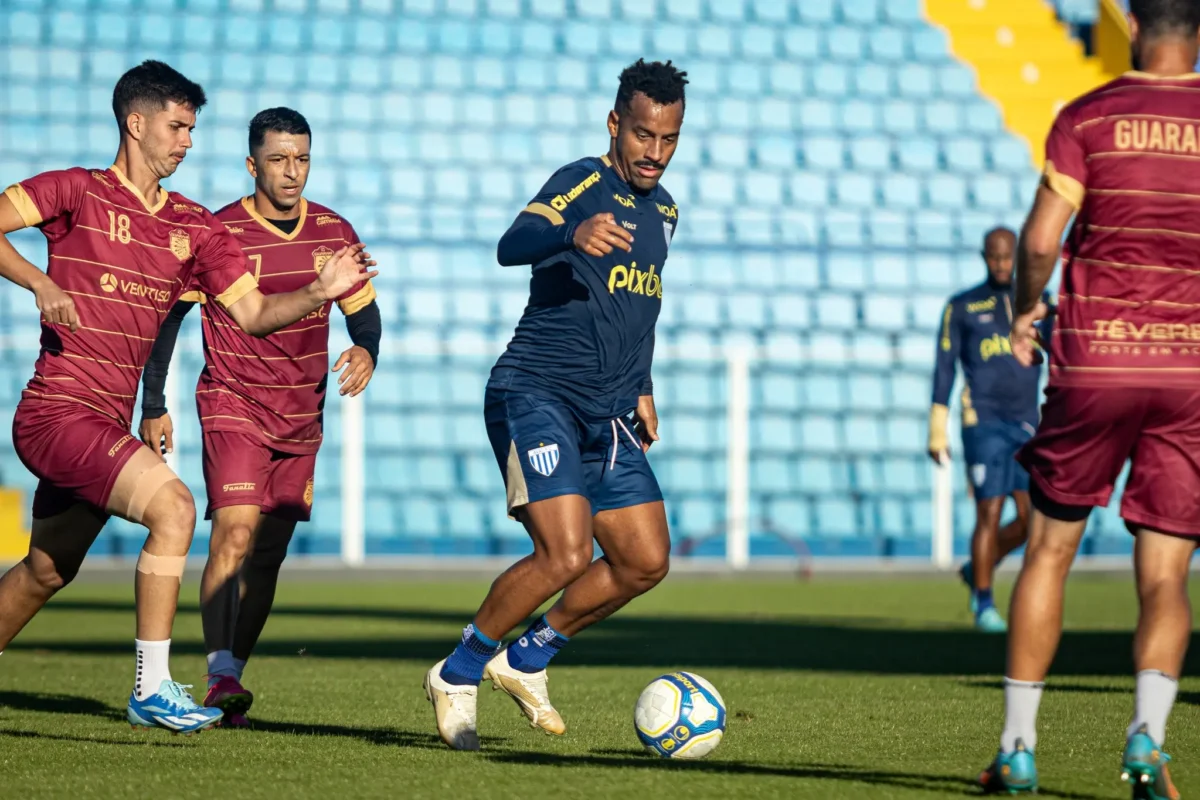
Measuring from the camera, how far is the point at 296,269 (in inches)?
265

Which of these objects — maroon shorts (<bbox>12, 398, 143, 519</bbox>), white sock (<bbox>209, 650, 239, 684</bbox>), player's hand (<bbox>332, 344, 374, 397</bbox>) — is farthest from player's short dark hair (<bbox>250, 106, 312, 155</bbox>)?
white sock (<bbox>209, 650, 239, 684</bbox>)

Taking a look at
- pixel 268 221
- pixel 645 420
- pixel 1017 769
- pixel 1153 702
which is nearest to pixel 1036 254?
pixel 1153 702

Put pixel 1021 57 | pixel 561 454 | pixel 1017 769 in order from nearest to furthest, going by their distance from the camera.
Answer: pixel 1017 769
pixel 561 454
pixel 1021 57

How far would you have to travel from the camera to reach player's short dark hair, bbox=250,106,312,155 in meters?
6.63

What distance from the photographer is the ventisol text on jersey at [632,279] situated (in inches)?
225

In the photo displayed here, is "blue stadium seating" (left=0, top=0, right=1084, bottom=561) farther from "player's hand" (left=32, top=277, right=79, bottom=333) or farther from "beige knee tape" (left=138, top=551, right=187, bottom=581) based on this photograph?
"player's hand" (left=32, top=277, right=79, bottom=333)

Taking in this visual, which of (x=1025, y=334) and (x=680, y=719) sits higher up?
(x=1025, y=334)

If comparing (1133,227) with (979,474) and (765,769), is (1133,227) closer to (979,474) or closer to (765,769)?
(765,769)

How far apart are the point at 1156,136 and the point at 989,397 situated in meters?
7.06

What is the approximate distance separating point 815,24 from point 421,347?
24.5 ft

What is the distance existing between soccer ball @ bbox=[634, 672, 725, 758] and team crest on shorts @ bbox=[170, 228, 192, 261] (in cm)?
216

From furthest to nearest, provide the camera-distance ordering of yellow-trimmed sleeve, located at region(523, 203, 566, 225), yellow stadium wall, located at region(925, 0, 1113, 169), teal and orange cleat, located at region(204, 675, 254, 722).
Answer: yellow stadium wall, located at region(925, 0, 1113, 169)
teal and orange cleat, located at region(204, 675, 254, 722)
yellow-trimmed sleeve, located at region(523, 203, 566, 225)

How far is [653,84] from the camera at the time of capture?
5.54 metres

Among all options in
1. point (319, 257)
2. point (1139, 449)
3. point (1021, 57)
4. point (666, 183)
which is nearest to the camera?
point (1139, 449)
